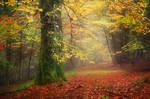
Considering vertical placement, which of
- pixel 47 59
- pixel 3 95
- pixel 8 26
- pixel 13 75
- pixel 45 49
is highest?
pixel 8 26

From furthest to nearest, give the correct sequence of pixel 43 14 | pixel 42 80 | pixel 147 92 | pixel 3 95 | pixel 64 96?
1. pixel 43 14
2. pixel 42 80
3. pixel 3 95
4. pixel 64 96
5. pixel 147 92

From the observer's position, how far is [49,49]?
7.60 metres

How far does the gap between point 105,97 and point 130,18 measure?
394cm

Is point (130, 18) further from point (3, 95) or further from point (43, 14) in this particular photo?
point (3, 95)

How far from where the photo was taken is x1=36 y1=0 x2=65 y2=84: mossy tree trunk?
7.40 m

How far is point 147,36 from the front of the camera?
12.5 meters

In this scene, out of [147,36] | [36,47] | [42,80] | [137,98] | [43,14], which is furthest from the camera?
[36,47]

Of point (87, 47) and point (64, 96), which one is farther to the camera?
point (87, 47)

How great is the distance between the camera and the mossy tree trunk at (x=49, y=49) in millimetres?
7400

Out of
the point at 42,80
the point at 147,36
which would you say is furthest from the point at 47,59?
the point at 147,36

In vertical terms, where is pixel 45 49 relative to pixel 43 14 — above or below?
below

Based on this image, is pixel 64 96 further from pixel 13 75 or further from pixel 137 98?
pixel 13 75

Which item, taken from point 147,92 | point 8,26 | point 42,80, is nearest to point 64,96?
point 42,80

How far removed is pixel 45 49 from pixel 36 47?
1257cm
